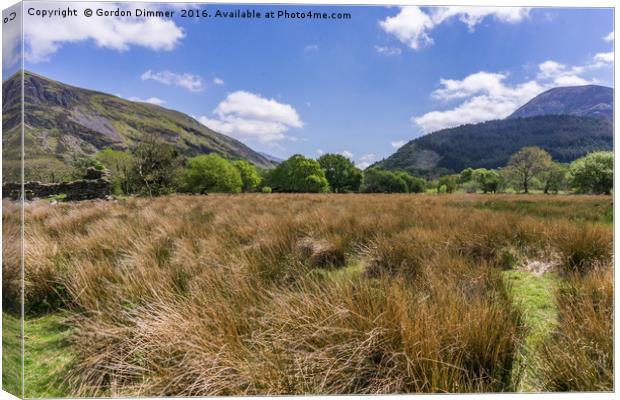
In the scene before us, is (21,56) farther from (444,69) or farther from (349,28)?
(444,69)

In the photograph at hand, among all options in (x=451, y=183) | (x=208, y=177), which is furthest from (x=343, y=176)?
(x=208, y=177)

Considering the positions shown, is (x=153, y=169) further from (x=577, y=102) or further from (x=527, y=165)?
(x=577, y=102)

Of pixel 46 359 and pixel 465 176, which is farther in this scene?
pixel 465 176

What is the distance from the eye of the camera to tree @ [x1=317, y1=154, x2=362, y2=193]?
603 inches

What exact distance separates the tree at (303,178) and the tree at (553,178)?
12.5 metres

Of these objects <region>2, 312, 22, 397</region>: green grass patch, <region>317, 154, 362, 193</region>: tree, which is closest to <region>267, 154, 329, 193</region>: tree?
<region>317, 154, 362, 193</region>: tree

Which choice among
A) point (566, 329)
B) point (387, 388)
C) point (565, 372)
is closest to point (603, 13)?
point (566, 329)

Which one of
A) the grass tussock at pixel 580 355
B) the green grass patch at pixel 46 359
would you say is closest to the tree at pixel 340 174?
the grass tussock at pixel 580 355

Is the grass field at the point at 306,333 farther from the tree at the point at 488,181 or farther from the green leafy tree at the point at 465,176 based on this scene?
the green leafy tree at the point at 465,176

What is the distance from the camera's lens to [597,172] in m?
2.79

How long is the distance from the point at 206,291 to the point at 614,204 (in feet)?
9.52

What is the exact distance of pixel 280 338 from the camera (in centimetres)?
150

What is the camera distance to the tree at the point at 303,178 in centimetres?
1866

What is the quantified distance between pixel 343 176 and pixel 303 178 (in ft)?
19.6
